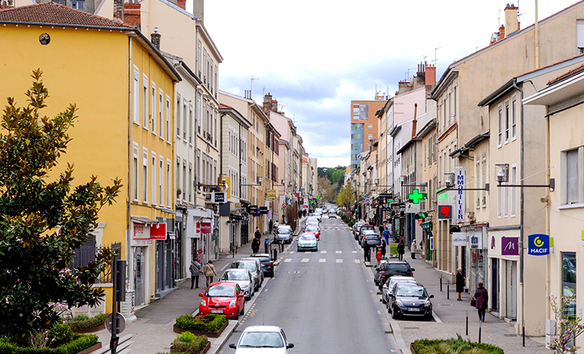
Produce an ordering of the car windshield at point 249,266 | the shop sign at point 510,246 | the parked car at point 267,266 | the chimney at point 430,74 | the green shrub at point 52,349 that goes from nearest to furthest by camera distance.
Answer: the green shrub at point 52,349 < the shop sign at point 510,246 < the car windshield at point 249,266 < the parked car at point 267,266 < the chimney at point 430,74

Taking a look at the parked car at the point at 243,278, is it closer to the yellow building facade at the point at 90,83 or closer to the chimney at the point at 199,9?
the yellow building facade at the point at 90,83

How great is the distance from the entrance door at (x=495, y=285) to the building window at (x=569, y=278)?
8557mm

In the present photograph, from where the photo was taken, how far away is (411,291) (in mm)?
30719

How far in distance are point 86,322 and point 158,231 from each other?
862 centimetres

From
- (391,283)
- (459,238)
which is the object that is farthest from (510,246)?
(459,238)

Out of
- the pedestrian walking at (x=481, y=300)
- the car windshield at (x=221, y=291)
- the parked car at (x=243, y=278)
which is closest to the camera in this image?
the pedestrian walking at (x=481, y=300)

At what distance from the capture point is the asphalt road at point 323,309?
2445 cm

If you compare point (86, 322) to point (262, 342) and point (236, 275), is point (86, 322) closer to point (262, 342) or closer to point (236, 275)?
point (262, 342)

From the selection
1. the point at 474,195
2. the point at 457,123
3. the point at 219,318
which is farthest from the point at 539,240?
the point at 457,123

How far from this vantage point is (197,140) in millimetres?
47438

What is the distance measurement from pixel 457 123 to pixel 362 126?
479 ft

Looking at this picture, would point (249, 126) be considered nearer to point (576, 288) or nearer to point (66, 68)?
point (66, 68)

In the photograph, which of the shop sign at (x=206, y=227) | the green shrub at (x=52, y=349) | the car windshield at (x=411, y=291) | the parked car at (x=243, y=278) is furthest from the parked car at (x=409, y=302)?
the shop sign at (x=206, y=227)

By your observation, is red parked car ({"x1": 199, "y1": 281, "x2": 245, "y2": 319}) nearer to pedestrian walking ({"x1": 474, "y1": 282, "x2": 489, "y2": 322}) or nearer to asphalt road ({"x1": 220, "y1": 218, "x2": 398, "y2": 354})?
asphalt road ({"x1": 220, "y1": 218, "x2": 398, "y2": 354})
